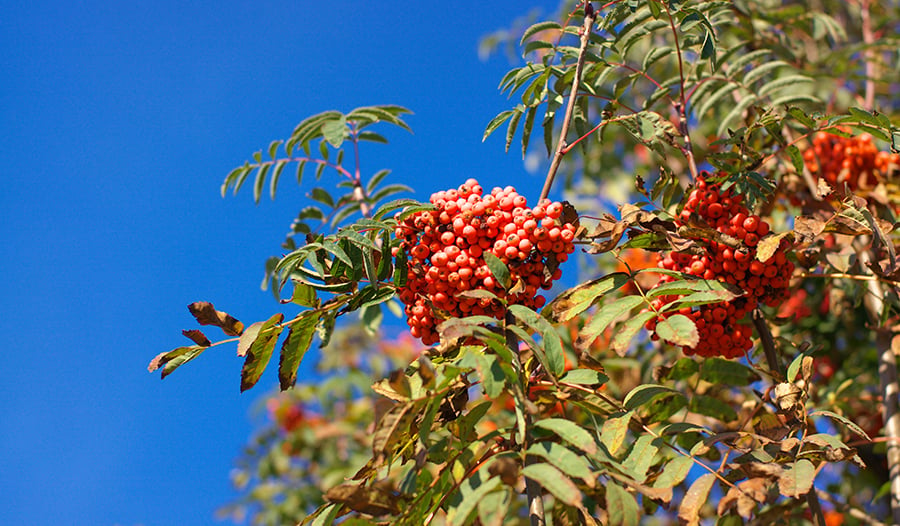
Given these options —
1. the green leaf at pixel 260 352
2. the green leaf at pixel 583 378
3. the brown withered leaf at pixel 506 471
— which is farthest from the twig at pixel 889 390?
the green leaf at pixel 260 352

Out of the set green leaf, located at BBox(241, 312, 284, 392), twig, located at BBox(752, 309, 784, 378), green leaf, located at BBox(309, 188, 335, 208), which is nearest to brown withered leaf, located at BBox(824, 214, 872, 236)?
twig, located at BBox(752, 309, 784, 378)

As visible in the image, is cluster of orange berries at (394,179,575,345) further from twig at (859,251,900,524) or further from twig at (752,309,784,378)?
twig at (859,251,900,524)

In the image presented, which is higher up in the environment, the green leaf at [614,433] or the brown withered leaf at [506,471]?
the green leaf at [614,433]

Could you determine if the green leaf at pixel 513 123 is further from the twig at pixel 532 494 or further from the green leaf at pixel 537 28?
the twig at pixel 532 494

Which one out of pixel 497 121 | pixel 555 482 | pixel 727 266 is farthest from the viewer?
pixel 497 121

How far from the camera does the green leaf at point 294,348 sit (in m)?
1.81

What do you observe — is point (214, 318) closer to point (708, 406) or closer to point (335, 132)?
point (335, 132)

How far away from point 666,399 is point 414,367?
803 mm

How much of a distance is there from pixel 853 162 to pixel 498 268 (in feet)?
6.91

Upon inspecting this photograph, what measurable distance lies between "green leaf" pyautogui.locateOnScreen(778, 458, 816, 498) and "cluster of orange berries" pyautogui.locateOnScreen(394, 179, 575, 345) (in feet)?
2.11

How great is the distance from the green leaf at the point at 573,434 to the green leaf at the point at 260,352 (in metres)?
0.65

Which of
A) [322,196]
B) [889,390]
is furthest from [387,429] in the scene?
[889,390]

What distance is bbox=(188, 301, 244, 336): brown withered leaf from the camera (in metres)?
1.79

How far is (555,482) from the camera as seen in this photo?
134cm
